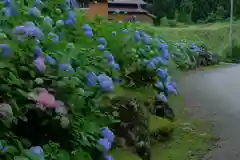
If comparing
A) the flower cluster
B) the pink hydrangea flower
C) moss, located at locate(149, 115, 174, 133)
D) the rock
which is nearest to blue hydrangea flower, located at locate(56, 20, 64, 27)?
the flower cluster

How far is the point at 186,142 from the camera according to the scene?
18.7ft

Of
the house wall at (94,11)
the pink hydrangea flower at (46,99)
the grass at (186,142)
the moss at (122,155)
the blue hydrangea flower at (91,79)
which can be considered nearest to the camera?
the pink hydrangea flower at (46,99)

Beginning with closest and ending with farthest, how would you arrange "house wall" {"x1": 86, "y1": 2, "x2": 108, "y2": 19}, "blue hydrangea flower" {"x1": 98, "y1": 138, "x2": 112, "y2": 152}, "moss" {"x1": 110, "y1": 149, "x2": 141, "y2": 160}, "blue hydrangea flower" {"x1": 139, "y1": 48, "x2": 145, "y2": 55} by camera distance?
1. "blue hydrangea flower" {"x1": 98, "y1": 138, "x2": 112, "y2": 152}
2. "moss" {"x1": 110, "y1": 149, "x2": 141, "y2": 160}
3. "house wall" {"x1": 86, "y1": 2, "x2": 108, "y2": 19}
4. "blue hydrangea flower" {"x1": 139, "y1": 48, "x2": 145, "y2": 55}

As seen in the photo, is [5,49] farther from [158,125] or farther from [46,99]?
[158,125]

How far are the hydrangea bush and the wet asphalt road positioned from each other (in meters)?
3.08

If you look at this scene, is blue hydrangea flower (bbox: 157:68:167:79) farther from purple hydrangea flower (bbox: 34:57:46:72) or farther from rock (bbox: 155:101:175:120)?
purple hydrangea flower (bbox: 34:57:46:72)

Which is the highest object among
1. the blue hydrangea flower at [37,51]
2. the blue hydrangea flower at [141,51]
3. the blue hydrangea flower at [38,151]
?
the blue hydrangea flower at [37,51]

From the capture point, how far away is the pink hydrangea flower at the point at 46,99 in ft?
5.96

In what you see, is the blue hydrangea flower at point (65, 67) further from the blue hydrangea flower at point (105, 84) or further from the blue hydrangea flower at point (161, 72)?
the blue hydrangea flower at point (161, 72)

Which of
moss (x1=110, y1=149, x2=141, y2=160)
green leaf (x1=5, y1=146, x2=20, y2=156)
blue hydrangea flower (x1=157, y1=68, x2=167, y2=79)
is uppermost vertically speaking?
green leaf (x1=5, y1=146, x2=20, y2=156)

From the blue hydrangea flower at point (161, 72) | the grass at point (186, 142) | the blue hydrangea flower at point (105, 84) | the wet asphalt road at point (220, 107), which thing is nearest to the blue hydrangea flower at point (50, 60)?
the blue hydrangea flower at point (105, 84)

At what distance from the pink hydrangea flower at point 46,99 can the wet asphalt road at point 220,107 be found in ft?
11.6

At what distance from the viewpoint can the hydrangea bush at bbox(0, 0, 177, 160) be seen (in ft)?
5.82

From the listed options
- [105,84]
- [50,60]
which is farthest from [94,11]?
[50,60]
